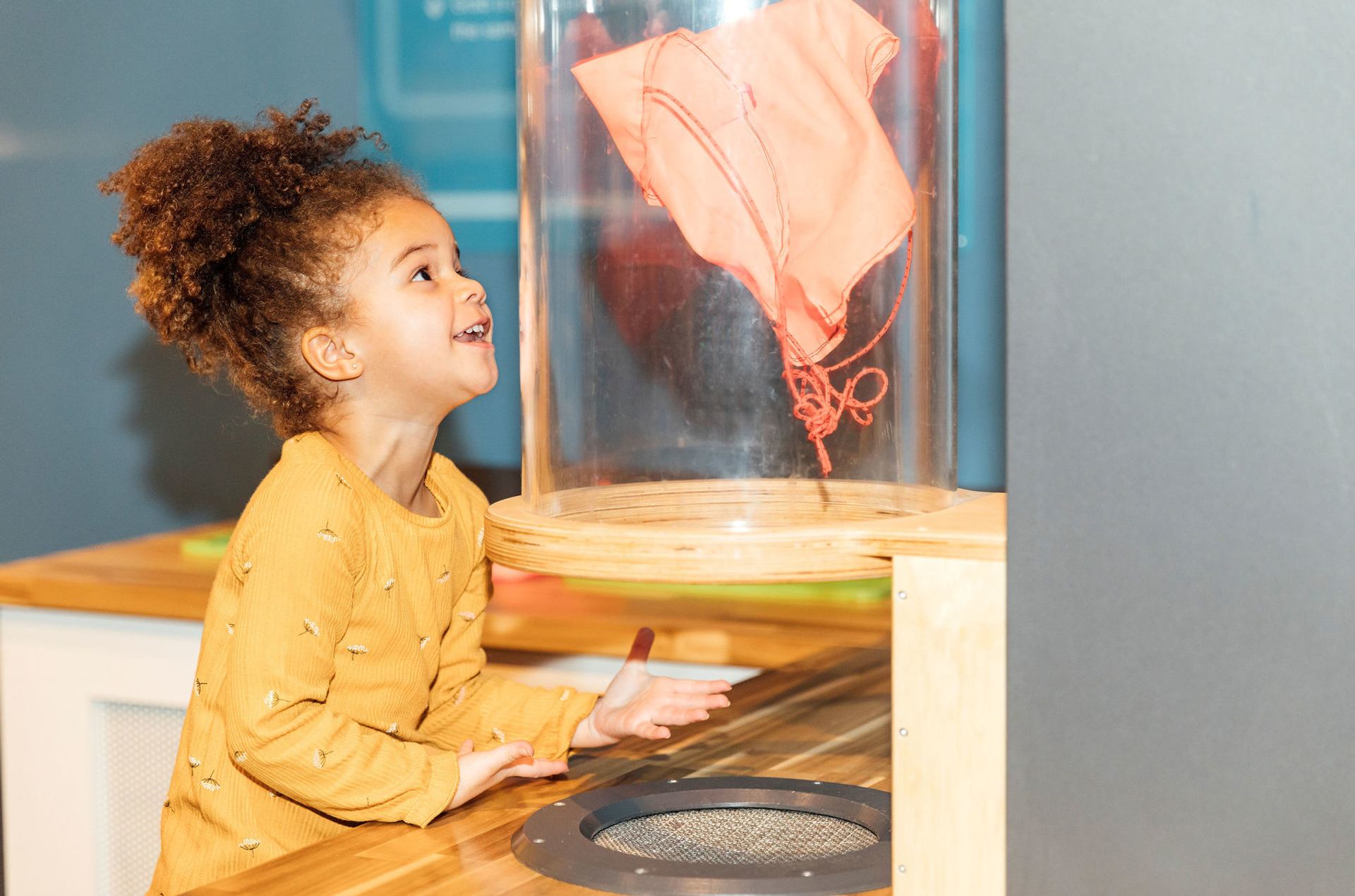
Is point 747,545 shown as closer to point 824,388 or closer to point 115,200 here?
point 824,388

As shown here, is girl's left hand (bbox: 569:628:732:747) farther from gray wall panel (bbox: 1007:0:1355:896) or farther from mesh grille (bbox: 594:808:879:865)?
gray wall panel (bbox: 1007:0:1355:896)

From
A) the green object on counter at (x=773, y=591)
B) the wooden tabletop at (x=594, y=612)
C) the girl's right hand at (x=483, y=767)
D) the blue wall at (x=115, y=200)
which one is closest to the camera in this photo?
the girl's right hand at (x=483, y=767)

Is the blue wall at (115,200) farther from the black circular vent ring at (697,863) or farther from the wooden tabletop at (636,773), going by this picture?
the black circular vent ring at (697,863)

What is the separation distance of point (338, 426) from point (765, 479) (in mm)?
284

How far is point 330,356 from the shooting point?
3.06 feet

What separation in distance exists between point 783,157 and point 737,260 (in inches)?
2.1

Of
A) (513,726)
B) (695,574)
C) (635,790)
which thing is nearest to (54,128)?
(513,726)

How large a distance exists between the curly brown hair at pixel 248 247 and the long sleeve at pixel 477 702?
6.5 inches

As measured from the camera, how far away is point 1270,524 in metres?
0.54

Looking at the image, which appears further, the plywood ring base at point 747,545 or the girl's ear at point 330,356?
the girl's ear at point 330,356

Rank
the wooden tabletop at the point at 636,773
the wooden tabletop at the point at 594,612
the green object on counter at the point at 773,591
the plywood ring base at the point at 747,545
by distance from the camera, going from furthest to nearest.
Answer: the green object on counter at the point at 773,591 < the wooden tabletop at the point at 594,612 < the wooden tabletop at the point at 636,773 < the plywood ring base at the point at 747,545

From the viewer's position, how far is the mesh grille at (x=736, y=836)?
799 millimetres

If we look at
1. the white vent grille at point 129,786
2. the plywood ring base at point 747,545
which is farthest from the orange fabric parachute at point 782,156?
the white vent grille at point 129,786

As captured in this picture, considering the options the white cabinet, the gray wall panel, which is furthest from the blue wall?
the gray wall panel
